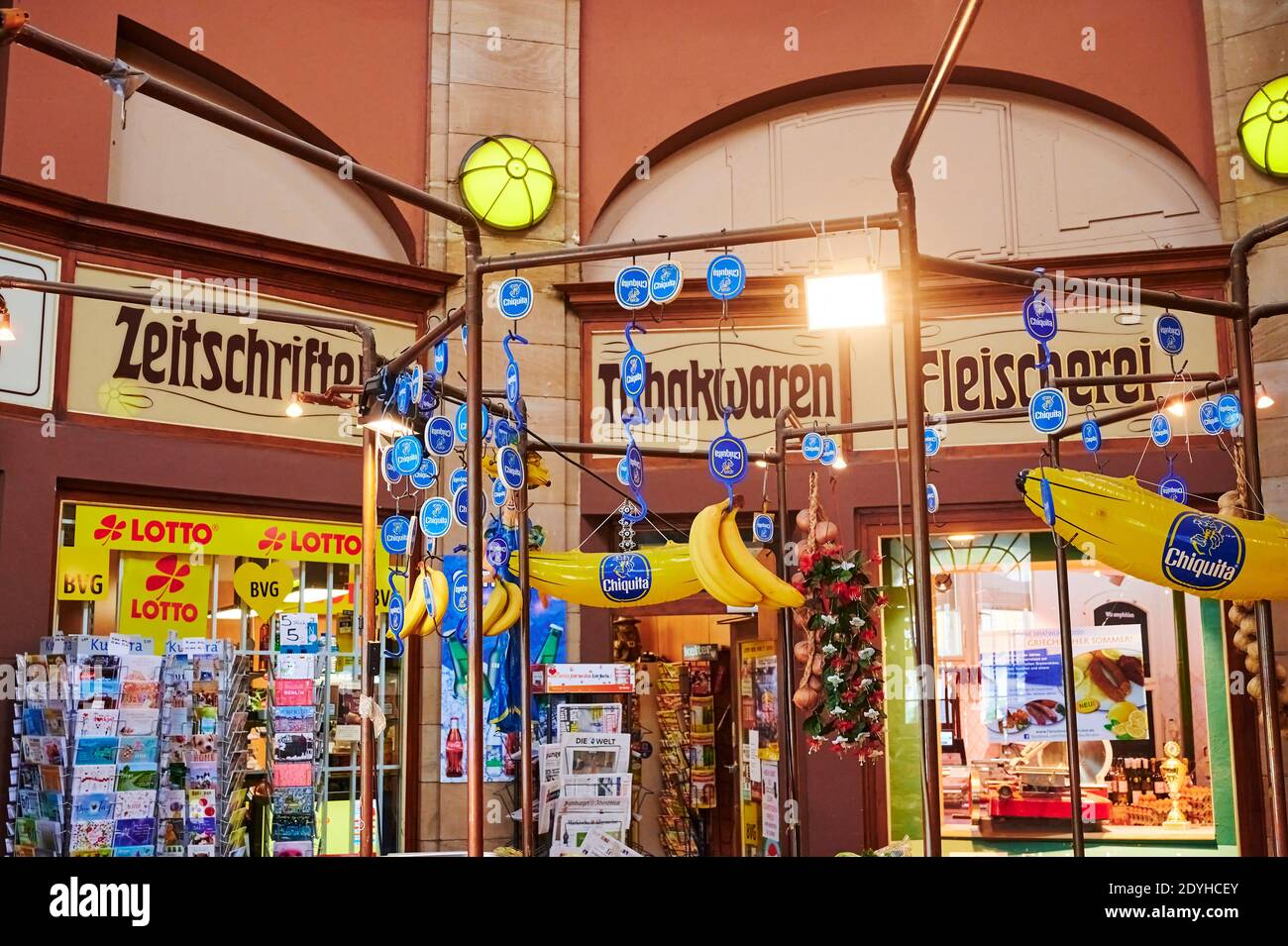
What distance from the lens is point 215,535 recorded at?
8.39 metres

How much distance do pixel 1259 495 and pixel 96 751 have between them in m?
6.59

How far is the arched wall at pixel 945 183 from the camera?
9961 millimetres

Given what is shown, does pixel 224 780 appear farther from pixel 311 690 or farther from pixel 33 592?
pixel 33 592

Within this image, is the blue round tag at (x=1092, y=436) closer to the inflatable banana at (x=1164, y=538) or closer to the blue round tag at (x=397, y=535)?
the inflatable banana at (x=1164, y=538)

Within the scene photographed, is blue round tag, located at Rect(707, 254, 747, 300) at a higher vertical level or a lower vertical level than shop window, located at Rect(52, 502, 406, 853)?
higher

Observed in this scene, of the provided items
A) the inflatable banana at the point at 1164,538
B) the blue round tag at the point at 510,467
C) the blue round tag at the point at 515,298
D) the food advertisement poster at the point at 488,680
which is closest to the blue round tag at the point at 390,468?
the blue round tag at the point at 510,467

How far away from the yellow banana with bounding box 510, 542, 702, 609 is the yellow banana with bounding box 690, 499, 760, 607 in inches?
12.6

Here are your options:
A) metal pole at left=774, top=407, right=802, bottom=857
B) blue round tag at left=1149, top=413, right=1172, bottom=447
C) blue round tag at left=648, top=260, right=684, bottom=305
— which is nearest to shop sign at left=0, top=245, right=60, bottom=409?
blue round tag at left=648, top=260, right=684, bottom=305

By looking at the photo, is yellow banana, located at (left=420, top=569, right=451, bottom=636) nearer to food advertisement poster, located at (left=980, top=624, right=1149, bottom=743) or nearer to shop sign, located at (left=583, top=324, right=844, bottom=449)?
shop sign, located at (left=583, top=324, right=844, bottom=449)

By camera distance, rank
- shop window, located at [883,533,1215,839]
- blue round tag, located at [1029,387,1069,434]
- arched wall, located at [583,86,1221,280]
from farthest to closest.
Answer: arched wall, located at [583,86,1221,280] < shop window, located at [883,533,1215,839] < blue round tag, located at [1029,387,1069,434]

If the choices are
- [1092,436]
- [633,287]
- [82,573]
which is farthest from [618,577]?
[82,573]

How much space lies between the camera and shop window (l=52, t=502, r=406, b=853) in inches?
309
